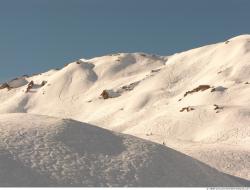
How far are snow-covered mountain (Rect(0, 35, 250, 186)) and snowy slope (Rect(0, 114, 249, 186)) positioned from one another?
0.47 feet

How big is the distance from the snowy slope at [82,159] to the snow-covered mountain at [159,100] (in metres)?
0.14

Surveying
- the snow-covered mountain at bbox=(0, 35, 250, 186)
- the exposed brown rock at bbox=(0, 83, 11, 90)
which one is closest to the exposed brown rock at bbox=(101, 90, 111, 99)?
the snow-covered mountain at bbox=(0, 35, 250, 186)

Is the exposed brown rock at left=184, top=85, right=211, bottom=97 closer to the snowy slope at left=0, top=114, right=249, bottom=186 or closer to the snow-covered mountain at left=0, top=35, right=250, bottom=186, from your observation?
the snow-covered mountain at left=0, top=35, right=250, bottom=186

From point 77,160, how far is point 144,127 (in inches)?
1304

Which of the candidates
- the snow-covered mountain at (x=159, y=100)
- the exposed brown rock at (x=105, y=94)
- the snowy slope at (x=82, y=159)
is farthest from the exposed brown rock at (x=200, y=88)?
the snowy slope at (x=82, y=159)

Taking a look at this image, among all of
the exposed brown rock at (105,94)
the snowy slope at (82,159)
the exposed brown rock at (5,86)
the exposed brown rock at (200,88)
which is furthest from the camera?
the exposed brown rock at (5,86)

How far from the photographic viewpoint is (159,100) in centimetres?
6950

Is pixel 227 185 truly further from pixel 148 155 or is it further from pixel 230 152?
pixel 230 152

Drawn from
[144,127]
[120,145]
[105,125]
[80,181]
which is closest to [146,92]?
[105,125]

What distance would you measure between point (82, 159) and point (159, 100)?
46.7 metres

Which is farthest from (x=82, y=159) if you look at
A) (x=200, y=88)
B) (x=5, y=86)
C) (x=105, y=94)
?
(x=5, y=86)

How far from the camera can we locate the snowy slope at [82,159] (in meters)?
21.4

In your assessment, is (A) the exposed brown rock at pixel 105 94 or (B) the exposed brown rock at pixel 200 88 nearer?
(B) the exposed brown rock at pixel 200 88

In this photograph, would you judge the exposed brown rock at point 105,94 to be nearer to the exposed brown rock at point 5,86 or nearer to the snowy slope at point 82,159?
the exposed brown rock at point 5,86
